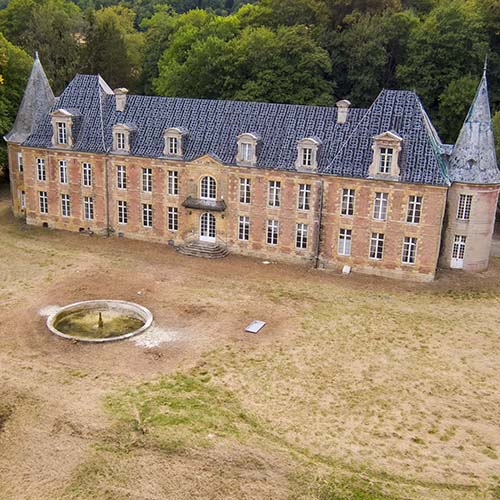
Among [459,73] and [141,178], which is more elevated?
[459,73]

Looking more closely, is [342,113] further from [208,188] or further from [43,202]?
[43,202]

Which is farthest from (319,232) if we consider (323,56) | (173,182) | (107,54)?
(107,54)

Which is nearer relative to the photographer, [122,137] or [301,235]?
[301,235]

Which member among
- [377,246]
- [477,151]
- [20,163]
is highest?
[477,151]

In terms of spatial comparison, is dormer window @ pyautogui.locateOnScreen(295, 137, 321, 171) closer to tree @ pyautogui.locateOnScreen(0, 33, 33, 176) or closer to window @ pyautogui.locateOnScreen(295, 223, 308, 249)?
window @ pyautogui.locateOnScreen(295, 223, 308, 249)

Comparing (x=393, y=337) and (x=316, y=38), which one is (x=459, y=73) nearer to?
(x=316, y=38)

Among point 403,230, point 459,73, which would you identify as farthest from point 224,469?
point 459,73
